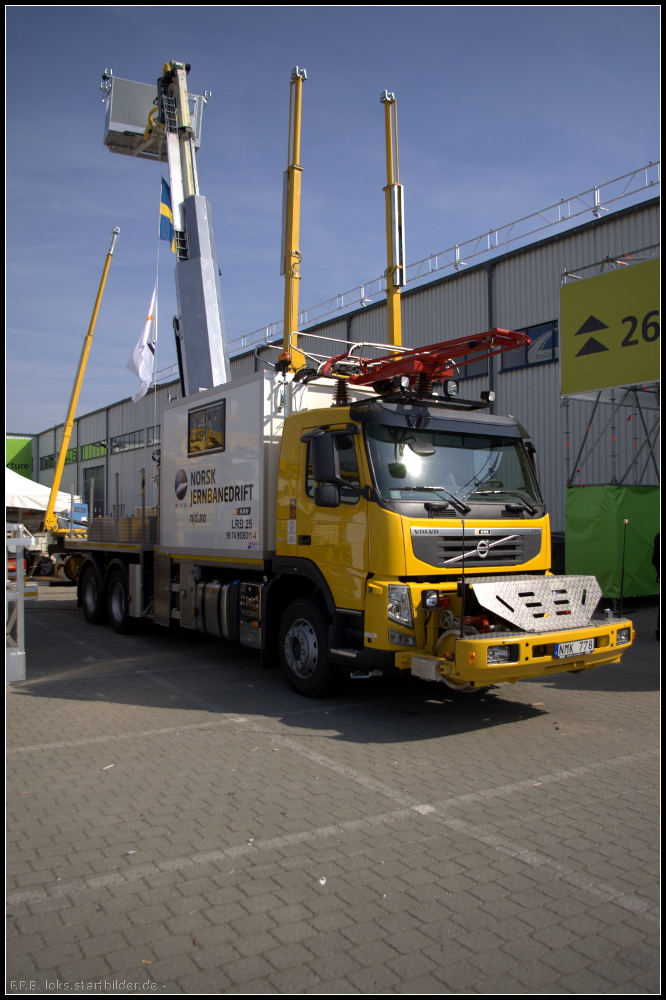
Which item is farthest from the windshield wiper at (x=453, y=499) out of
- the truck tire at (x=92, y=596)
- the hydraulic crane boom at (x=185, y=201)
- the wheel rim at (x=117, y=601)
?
the truck tire at (x=92, y=596)

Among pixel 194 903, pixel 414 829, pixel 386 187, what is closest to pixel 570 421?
pixel 386 187

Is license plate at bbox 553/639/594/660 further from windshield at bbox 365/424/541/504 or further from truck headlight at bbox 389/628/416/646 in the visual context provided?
windshield at bbox 365/424/541/504

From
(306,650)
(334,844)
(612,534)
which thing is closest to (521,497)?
(306,650)

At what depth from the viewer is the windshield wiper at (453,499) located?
6.29m

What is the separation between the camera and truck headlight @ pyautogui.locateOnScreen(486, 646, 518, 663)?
213 inches

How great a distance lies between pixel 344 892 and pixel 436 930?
1.65 feet

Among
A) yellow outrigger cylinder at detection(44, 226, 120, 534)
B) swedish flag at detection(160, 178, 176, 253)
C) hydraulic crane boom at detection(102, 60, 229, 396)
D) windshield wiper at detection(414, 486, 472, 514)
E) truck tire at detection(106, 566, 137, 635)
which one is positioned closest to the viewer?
windshield wiper at detection(414, 486, 472, 514)

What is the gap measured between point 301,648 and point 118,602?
5.50 m

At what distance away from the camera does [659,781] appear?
4746 millimetres

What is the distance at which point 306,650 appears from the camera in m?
6.89

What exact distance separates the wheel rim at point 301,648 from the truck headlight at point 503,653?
1.95 meters

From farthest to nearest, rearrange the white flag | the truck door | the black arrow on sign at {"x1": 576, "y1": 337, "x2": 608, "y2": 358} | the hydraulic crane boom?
the white flag, the black arrow on sign at {"x1": 576, "y1": 337, "x2": 608, "y2": 358}, the hydraulic crane boom, the truck door

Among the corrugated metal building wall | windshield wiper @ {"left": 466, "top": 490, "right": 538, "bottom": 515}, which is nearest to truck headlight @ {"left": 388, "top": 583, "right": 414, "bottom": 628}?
windshield wiper @ {"left": 466, "top": 490, "right": 538, "bottom": 515}

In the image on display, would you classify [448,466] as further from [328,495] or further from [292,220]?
[292,220]
